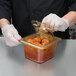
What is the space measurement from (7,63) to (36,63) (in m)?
0.17

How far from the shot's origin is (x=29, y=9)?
1.54 meters

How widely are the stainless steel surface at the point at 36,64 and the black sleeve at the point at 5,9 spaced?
291mm

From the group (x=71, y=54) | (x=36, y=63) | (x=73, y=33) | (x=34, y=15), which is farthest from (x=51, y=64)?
(x=73, y=33)

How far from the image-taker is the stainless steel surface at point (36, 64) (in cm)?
99

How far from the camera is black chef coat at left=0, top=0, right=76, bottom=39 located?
1497 millimetres

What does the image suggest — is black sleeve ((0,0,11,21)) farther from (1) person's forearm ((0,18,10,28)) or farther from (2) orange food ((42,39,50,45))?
(2) orange food ((42,39,50,45))

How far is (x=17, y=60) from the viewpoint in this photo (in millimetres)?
1133

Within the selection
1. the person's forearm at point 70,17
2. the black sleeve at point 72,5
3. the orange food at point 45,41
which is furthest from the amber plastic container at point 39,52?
the black sleeve at point 72,5

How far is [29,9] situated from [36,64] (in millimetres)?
609

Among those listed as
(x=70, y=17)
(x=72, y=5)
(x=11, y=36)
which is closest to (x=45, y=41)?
(x=11, y=36)

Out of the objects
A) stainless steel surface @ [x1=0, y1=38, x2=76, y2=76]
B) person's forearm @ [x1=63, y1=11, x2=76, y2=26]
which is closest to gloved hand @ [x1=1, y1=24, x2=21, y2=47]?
stainless steel surface @ [x1=0, y1=38, x2=76, y2=76]

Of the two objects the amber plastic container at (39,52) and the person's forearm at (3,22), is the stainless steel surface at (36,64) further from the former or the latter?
the person's forearm at (3,22)

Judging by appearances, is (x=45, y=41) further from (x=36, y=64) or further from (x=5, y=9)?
(x=5, y=9)

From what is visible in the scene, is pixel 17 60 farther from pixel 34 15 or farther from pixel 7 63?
pixel 34 15
